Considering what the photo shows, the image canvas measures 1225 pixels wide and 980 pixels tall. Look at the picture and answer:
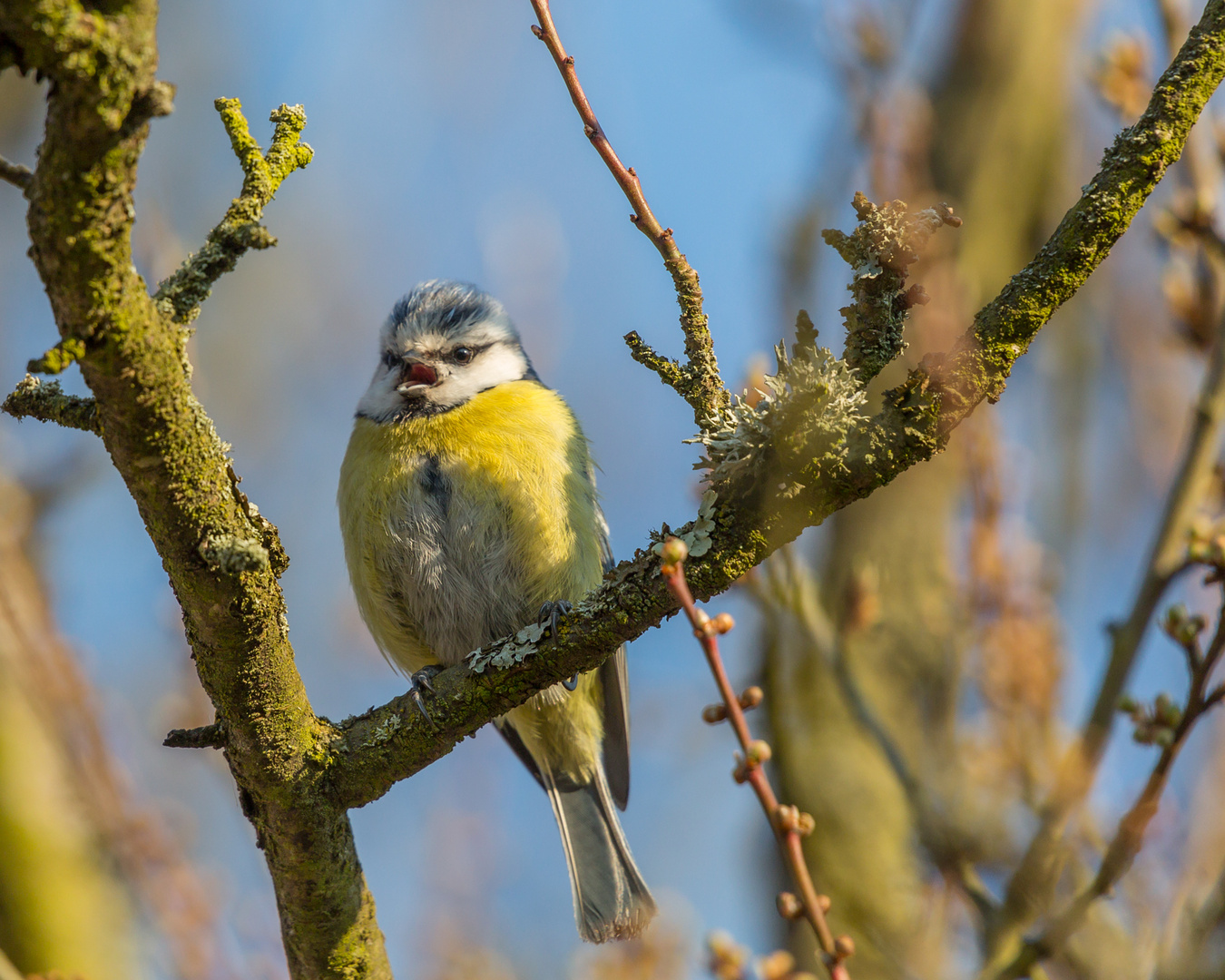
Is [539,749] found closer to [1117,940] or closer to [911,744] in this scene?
[911,744]

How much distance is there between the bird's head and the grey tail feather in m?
1.55

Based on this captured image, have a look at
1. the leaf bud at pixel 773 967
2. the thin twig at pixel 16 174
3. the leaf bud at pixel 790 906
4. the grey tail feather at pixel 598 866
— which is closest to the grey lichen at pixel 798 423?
the leaf bud at pixel 790 906

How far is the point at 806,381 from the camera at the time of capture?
6.28ft

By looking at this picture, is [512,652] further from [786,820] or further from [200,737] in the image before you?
[786,820]

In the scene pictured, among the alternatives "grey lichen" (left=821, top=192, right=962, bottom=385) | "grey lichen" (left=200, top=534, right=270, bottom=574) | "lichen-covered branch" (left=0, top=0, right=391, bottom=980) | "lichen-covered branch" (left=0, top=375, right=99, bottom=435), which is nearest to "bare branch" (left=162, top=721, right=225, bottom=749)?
"lichen-covered branch" (left=0, top=0, right=391, bottom=980)

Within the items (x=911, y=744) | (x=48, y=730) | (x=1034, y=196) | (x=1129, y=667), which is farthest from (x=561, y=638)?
(x=1034, y=196)

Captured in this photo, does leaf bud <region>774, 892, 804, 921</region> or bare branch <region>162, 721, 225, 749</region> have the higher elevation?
bare branch <region>162, 721, 225, 749</region>

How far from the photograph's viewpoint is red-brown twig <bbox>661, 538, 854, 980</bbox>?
1520 mm

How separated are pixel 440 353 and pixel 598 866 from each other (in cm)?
204

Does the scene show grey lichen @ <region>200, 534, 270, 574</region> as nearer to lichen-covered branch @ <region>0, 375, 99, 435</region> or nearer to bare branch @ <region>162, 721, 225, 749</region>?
lichen-covered branch @ <region>0, 375, 99, 435</region>

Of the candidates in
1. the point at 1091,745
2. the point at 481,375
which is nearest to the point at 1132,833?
the point at 1091,745

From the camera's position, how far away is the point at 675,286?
2066mm

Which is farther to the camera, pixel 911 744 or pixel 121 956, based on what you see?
pixel 911 744

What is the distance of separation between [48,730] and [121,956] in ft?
2.43
